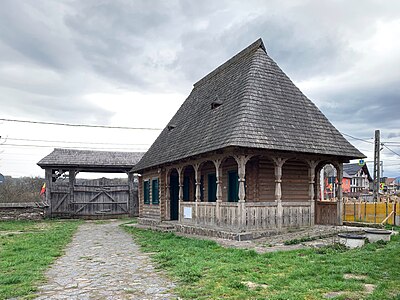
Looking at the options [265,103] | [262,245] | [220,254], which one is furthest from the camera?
[265,103]

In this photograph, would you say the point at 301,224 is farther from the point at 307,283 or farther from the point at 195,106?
the point at 195,106

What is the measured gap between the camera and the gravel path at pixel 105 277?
6.07 m

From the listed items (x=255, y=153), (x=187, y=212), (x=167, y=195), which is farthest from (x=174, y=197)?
(x=255, y=153)

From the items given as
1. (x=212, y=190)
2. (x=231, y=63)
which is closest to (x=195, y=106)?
(x=231, y=63)

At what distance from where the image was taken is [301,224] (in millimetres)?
13203

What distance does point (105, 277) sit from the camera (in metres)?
7.29

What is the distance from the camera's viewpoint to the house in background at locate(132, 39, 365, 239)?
1222 centimetres

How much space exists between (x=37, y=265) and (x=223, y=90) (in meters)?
10.5

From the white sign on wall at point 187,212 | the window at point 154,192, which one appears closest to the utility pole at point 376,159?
the window at point 154,192

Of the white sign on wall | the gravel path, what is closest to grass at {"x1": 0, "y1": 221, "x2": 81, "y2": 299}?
the gravel path

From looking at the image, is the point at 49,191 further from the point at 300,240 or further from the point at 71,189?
the point at 300,240

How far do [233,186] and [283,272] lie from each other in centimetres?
780

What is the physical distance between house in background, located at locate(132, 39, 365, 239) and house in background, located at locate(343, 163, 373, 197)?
167ft

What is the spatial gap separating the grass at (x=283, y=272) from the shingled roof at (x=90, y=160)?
16.7m
